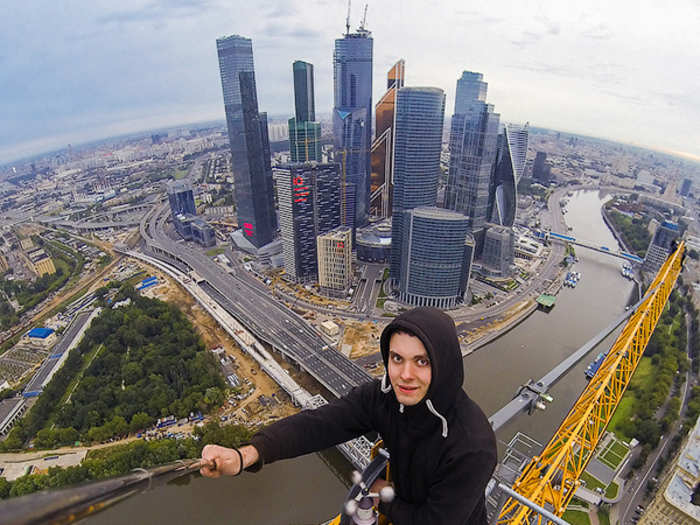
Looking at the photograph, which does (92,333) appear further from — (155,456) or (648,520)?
(648,520)

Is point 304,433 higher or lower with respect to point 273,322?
higher

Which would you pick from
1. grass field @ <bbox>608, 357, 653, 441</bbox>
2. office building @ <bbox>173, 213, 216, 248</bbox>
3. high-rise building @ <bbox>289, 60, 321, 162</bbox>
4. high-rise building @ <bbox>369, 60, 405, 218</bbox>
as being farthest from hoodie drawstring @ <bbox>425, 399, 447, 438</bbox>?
high-rise building @ <bbox>369, 60, 405, 218</bbox>

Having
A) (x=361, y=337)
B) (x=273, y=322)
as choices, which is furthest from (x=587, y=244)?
(x=273, y=322)

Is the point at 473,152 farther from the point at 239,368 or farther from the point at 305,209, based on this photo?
the point at 239,368

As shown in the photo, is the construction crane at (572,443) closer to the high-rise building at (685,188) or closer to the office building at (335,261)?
Result: the office building at (335,261)

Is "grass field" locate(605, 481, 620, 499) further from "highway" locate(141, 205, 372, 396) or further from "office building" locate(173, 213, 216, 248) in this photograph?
"office building" locate(173, 213, 216, 248)

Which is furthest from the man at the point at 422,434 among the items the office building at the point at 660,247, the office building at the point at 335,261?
the office building at the point at 660,247
